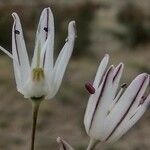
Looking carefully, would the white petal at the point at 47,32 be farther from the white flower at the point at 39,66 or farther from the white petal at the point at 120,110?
the white petal at the point at 120,110

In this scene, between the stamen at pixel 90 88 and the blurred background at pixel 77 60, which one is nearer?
the stamen at pixel 90 88

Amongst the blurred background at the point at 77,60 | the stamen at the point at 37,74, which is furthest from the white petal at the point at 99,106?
the blurred background at the point at 77,60

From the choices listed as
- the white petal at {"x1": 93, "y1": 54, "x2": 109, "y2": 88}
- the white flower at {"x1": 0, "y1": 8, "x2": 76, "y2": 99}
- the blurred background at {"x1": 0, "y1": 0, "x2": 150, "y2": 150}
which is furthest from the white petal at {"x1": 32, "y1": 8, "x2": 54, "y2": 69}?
the blurred background at {"x1": 0, "y1": 0, "x2": 150, "y2": 150}

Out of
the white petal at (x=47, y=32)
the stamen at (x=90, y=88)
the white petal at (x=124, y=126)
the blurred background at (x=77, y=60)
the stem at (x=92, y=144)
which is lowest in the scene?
the blurred background at (x=77, y=60)

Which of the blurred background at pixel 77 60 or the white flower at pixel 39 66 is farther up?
the white flower at pixel 39 66

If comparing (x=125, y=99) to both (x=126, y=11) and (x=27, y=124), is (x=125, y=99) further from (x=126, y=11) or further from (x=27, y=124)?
(x=126, y=11)

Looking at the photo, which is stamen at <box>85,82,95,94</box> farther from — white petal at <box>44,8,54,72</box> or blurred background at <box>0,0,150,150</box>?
blurred background at <box>0,0,150,150</box>
